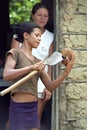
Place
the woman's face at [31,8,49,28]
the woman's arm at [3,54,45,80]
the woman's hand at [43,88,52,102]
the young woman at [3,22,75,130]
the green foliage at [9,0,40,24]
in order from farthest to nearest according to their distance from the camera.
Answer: the green foliage at [9,0,40,24] < the woman's face at [31,8,49,28] < the woman's hand at [43,88,52,102] < the young woman at [3,22,75,130] < the woman's arm at [3,54,45,80]

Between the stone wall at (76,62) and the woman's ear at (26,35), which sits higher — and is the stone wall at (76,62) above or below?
below

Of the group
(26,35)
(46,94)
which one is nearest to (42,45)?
(46,94)

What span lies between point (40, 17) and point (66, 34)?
348 millimetres

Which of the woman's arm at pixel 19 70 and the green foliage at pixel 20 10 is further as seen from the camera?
the green foliage at pixel 20 10

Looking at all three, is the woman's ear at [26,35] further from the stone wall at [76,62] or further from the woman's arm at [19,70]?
the stone wall at [76,62]

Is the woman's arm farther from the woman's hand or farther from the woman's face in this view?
the woman's face

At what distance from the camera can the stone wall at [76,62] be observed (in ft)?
16.2

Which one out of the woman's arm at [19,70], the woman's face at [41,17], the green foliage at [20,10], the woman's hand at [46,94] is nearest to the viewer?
the woman's arm at [19,70]

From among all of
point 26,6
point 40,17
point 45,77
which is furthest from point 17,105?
point 26,6

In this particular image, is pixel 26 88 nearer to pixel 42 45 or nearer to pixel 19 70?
pixel 19 70

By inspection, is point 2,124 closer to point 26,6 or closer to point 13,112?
point 13,112

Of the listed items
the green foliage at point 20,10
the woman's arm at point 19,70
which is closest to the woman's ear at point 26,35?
the woman's arm at point 19,70

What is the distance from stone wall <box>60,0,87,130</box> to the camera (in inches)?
194

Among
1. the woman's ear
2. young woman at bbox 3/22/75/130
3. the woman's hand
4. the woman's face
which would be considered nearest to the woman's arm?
young woman at bbox 3/22/75/130
